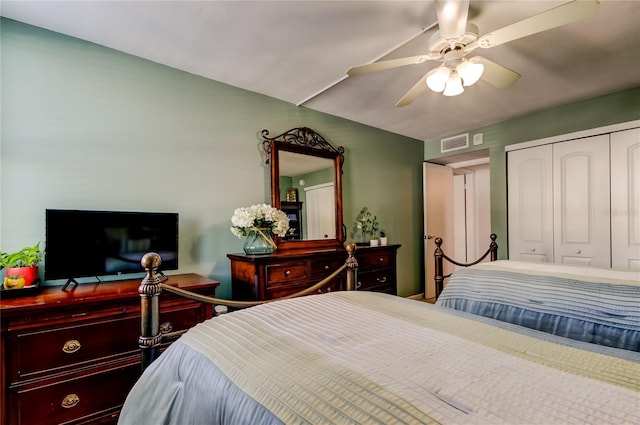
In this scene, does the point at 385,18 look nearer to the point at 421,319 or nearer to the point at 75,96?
the point at 421,319

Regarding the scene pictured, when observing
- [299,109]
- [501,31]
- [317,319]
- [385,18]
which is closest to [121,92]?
[299,109]

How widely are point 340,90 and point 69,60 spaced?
2.05 metres

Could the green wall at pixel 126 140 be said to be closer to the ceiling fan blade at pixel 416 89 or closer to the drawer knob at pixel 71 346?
the drawer knob at pixel 71 346

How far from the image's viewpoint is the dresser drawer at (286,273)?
2443mm

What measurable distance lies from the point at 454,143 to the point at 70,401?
182 inches

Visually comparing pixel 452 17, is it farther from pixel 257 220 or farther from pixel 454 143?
pixel 454 143

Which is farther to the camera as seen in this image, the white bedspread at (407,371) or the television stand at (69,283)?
the television stand at (69,283)

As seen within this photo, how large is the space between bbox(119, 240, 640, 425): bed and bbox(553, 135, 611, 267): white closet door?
2.73m

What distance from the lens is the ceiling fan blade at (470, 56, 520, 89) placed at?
1789 mm

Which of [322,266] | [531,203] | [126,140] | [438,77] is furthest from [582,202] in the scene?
[126,140]

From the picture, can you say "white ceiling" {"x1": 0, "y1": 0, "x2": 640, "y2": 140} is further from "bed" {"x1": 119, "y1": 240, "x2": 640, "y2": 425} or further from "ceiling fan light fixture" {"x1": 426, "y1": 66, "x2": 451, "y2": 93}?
"bed" {"x1": 119, "y1": 240, "x2": 640, "y2": 425}

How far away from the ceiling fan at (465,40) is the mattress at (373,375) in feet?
4.41

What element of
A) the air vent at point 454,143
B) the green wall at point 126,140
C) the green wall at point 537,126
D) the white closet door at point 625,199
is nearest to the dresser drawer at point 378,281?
the green wall at point 126,140

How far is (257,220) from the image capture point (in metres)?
2.46
